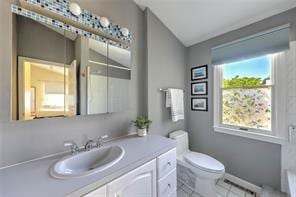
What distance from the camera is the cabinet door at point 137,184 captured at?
854 millimetres

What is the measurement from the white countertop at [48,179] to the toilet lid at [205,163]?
75cm

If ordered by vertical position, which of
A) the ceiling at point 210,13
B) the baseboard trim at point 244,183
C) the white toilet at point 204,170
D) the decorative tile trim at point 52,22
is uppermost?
the ceiling at point 210,13

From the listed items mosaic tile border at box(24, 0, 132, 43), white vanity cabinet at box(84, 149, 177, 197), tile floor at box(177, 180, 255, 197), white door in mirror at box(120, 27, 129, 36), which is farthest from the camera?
tile floor at box(177, 180, 255, 197)

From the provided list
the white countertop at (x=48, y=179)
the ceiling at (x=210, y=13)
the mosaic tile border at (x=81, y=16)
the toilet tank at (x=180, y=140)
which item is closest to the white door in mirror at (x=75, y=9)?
the mosaic tile border at (x=81, y=16)

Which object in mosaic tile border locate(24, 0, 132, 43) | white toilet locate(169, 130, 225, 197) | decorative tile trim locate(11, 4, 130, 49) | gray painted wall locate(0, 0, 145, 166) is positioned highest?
mosaic tile border locate(24, 0, 132, 43)

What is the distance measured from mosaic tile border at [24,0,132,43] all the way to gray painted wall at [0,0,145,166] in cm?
11

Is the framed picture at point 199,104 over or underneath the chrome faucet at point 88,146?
over

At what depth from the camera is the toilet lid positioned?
1496 millimetres

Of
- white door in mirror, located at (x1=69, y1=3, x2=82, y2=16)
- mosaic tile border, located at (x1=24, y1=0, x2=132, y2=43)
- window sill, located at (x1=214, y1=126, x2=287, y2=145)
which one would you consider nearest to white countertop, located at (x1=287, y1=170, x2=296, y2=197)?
window sill, located at (x1=214, y1=126, x2=287, y2=145)

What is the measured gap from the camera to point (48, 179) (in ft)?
2.47

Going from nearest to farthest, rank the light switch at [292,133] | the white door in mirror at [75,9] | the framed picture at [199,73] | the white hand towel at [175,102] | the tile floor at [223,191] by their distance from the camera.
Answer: the white door in mirror at [75,9], the light switch at [292,133], the tile floor at [223,191], the white hand towel at [175,102], the framed picture at [199,73]

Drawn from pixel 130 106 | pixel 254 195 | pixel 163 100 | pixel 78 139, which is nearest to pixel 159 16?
pixel 163 100

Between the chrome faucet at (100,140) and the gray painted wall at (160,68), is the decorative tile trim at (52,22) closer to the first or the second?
the gray painted wall at (160,68)

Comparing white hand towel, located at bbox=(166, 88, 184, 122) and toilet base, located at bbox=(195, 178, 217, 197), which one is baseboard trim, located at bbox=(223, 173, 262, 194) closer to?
toilet base, located at bbox=(195, 178, 217, 197)
